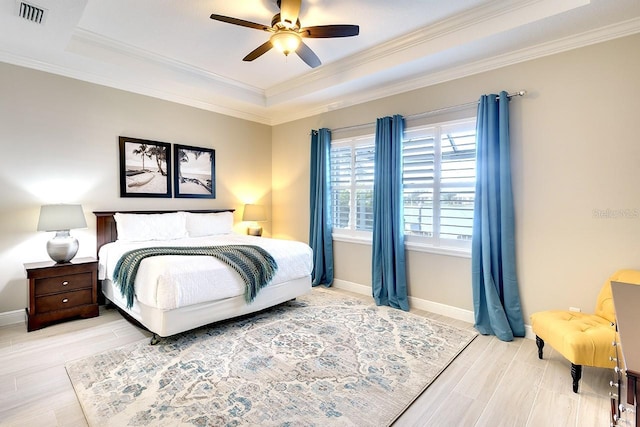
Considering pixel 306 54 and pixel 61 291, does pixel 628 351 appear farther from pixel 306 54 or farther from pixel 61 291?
pixel 61 291

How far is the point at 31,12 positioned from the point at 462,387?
432 cm

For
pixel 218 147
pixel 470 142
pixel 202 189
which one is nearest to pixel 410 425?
pixel 470 142

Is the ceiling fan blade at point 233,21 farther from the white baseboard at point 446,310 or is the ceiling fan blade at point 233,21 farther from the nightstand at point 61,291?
the white baseboard at point 446,310

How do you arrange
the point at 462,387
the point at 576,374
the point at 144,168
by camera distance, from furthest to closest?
the point at 144,168, the point at 462,387, the point at 576,374

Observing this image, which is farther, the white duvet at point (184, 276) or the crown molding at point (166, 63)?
the crown molding at point (166, 63)

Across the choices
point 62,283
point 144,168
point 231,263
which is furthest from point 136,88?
point 231,263

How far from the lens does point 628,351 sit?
92 centimetres

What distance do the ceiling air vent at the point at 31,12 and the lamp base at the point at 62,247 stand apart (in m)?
1.97

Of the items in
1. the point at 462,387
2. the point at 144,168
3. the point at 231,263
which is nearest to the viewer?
the point at 462,387

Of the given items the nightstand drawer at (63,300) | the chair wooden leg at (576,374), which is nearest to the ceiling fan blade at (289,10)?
the chair wooden leg at (576,374)

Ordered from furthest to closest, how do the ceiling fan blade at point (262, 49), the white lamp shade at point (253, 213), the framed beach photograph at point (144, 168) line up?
the white lamp shade at point (253, 213), the framed beach photograph at point (144, 168), the ceiling fan blade at point (262, 49)

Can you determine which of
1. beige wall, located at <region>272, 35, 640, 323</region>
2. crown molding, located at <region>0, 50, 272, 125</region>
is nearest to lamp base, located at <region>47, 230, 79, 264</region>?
crown molding, located at <region>0, 50, 272, 125</region>

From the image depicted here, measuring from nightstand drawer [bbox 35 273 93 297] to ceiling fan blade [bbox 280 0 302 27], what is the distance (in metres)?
3.22

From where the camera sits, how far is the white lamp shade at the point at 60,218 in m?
3.12
